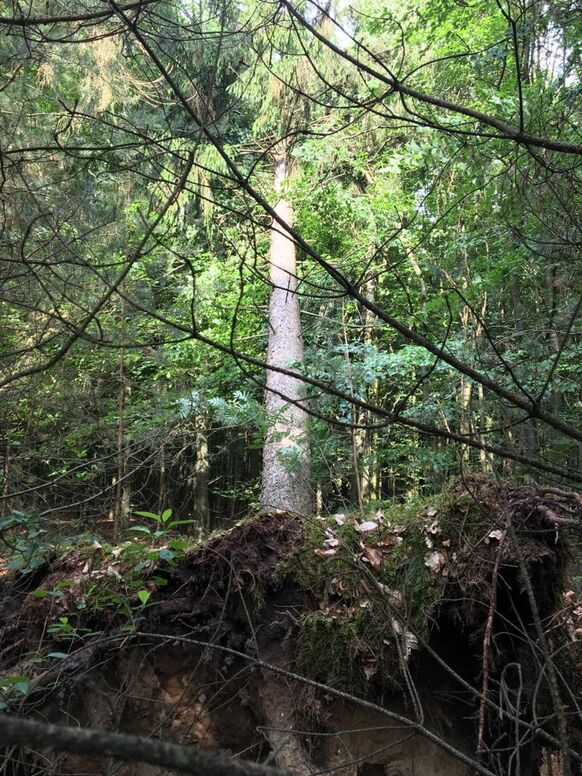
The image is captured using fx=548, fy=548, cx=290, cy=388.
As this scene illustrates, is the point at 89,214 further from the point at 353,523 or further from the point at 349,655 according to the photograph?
the point at 349,655

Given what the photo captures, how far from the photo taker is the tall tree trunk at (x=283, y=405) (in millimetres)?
5732

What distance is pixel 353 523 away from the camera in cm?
311

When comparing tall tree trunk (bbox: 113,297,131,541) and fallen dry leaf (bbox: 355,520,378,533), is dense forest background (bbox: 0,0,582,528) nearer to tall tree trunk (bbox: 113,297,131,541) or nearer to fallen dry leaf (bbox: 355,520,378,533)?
tall tree trunk (bbox: 113,297,131,541)

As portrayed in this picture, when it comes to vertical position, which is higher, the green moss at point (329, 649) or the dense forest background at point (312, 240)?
the dense forest background at point (312, 240)

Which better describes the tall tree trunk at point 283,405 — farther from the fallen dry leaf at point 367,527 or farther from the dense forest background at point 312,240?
the fallen dry leaf at point 367,527

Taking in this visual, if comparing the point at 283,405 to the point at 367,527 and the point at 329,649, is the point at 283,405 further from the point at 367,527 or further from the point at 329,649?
the point at 329,649

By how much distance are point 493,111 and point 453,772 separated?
5.70 metres

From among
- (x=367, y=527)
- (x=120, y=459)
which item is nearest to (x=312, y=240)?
(x=120, y=459)

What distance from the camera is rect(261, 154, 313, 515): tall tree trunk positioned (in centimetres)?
573

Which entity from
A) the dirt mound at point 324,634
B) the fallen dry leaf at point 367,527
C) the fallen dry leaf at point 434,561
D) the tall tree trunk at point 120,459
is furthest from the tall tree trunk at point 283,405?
the fallen dry leaf at point 434,561

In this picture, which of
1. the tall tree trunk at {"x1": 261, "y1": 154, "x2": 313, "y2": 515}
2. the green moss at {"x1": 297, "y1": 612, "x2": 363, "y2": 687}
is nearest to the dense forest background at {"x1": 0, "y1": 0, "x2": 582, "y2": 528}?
the tall tree trunk at {"x1": 261, "y1": 154, "x2": 313, "y2": 515}

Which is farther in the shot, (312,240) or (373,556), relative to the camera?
(312,240)

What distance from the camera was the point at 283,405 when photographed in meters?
5.68

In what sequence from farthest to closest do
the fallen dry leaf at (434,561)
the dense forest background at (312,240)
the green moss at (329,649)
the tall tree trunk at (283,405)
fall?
the tall tree trunk at (283,405) < the dense forest background at (312,240) < the fallen dry leaf at (434,561) < the green moss at (329,649)
